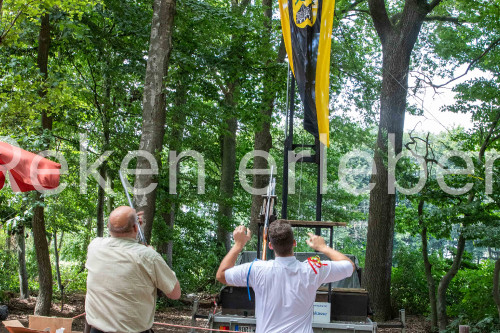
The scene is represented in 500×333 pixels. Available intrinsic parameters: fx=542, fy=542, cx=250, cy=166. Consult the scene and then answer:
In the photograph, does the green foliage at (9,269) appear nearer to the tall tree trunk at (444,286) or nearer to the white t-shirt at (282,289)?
the tall tree trunk at (444,286)

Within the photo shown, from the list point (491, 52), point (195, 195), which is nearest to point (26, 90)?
point (195, 195)

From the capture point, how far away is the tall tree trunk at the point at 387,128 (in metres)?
14.7

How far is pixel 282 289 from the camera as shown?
139 inches

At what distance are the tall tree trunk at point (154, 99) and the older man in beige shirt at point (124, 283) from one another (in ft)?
19.5

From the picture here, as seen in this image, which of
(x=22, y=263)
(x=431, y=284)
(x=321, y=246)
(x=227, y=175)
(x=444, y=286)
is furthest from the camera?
(x=227, y=175)

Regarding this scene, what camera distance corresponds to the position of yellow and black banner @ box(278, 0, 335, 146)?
912 centimetres

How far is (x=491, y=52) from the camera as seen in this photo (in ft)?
57.9

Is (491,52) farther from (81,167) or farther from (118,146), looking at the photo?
(81,167)

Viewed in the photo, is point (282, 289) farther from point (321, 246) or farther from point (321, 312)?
point (321, 312)

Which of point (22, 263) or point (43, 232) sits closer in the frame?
point (43, 232)

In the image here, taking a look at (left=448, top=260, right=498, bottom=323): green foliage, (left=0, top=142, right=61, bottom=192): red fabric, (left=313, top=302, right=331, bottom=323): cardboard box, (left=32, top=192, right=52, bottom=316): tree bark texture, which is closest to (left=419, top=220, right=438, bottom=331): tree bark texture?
(left=448, top=260, right=498, bottom=323): green foliage


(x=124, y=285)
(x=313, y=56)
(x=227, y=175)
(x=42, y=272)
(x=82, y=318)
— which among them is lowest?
(x=82, y=318)

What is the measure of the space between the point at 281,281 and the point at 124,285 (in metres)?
1.21

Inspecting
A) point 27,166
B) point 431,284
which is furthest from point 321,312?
point 431,284
